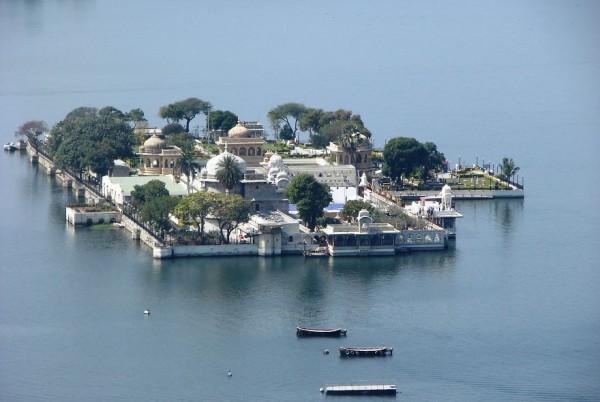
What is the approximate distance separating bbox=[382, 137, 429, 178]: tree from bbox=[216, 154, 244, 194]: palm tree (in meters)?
15.4

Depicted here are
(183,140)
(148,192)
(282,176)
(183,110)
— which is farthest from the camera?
(183,110)

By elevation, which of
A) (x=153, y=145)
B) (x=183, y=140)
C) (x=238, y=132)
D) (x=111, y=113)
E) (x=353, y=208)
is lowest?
(x=353, y=208)

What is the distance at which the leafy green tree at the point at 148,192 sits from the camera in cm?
10431

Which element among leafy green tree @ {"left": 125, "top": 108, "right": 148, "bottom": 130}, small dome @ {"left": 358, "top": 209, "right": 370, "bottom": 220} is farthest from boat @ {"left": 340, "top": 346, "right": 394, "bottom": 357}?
leafy green tree @ {"left": 125, "top": 108, "right": 148, "bottom": 130}

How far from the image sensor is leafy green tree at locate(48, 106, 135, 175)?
11512 cm

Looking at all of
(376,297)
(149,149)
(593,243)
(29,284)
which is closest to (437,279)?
(376,297)

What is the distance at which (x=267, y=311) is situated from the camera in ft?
279

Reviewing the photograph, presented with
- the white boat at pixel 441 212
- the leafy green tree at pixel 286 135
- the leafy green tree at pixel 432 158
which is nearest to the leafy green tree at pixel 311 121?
the leafy green tree at pixel 286 135

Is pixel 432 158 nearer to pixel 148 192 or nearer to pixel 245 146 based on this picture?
pixel 245 146

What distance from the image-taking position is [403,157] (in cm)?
11581

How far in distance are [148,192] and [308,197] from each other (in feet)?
32.6

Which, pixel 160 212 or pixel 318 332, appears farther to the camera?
pixel 160 212

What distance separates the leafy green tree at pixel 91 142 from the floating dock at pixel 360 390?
1741 inches

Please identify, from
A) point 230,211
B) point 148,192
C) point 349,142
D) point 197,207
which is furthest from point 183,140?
point 230,211
